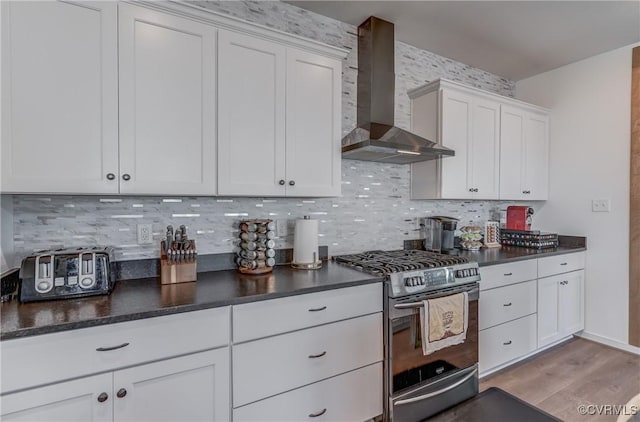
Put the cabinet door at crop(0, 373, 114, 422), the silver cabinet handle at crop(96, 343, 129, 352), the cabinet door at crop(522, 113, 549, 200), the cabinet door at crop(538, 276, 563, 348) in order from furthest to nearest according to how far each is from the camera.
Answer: the cabinet door at crop(522, 113, 549, 200)
the cabinet door at crop(538, 276, 563, 348)
the silver cabinet handle at crop(96, 343, 129, 352)
the cabinet door at crop(0, 373, 114, 422)

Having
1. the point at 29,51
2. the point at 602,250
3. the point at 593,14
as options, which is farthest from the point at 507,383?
the point at 29,51

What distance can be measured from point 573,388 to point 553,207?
1794 millimetres

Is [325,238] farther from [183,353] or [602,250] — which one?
[602,250]

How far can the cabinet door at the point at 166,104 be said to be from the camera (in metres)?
1.56

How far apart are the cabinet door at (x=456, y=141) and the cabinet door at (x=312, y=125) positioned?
3.38 feet

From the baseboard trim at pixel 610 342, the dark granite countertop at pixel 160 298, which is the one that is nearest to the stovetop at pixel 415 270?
the dark granite countertop at pixel 160 298

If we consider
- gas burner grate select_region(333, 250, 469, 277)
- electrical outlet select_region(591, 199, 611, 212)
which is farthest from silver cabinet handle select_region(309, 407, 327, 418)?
electrical outlet select_region(591, 199, 611, 212)

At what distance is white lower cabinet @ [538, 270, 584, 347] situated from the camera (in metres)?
2.82

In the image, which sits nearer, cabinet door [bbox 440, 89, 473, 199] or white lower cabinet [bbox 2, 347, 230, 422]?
white lower cabinet [bbox 2, 347, 230, 422]

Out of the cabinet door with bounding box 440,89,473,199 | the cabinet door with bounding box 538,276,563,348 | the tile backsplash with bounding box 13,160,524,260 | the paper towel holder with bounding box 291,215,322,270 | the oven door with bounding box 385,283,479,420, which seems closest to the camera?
the tile backsplash with bounding box 13,160,524,260

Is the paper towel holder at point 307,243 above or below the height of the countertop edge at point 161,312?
above

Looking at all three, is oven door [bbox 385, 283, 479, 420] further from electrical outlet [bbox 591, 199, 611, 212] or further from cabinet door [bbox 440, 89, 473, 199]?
electrical outlet [bbox 591, 199, 611, 212]

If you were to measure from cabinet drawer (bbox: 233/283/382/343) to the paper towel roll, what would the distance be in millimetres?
412

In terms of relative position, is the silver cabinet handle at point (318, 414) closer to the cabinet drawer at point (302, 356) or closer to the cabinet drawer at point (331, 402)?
the cabinet drawer at point (331, 402)
